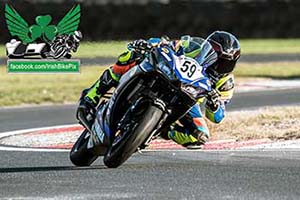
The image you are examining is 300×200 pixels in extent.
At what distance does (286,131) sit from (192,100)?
Result: 13.2 feet

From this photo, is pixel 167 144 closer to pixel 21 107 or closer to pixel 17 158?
pixel 17 158

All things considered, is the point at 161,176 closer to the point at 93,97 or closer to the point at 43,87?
the point at 93,97

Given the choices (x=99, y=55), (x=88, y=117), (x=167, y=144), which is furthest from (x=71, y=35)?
(x=88, y=117)

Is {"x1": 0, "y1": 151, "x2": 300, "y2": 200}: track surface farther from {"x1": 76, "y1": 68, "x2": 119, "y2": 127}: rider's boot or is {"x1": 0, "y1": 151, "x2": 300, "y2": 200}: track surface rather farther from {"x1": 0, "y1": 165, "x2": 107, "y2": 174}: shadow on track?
{"x1": 76, "y1": 68, "x2": 119, "y2": 127}: rider's boot

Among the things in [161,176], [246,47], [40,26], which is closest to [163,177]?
[161,176]

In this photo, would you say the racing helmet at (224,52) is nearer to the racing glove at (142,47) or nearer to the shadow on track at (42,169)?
the racing glove at (142,47)

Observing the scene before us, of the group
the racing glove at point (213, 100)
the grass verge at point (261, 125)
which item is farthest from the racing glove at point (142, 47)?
the grass verge at point (261, 125)

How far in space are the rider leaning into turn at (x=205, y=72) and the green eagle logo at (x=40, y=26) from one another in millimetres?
9258

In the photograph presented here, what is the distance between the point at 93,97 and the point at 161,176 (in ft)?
4.14

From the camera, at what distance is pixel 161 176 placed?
955cm

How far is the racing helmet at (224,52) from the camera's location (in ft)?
31.8

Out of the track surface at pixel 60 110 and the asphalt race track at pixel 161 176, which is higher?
the asphalt race track at pixel 161 176

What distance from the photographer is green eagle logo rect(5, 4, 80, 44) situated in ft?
64.6

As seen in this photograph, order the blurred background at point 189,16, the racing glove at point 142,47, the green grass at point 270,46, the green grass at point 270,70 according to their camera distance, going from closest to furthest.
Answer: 1. the racing glove at point 142,47
2. the green grass at point 270,70
3. the blurred background at point 189,16
4. the green grass at point 270,46
